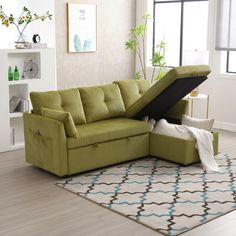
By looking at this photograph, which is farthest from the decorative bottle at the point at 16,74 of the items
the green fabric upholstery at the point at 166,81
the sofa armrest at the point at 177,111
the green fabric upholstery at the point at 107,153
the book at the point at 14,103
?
the sofa armrest at the point at 177,111

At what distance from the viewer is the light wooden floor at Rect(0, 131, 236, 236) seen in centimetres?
368

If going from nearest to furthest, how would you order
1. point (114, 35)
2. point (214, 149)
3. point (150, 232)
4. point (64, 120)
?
point (150, 232), point (64, 120), point (214, 149), point (114, 35)

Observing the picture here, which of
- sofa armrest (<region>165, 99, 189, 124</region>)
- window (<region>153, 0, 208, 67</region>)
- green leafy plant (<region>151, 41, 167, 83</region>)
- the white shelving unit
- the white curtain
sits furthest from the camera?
window (<region>153, 0, 208, 67</region>)

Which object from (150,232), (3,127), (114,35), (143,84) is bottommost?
(150,232)

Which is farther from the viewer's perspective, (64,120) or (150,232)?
(64,120)

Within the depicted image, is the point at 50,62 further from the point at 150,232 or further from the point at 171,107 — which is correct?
the point at 150,232

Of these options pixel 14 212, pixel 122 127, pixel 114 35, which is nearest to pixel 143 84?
pixel 122 127

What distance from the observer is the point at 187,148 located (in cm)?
533

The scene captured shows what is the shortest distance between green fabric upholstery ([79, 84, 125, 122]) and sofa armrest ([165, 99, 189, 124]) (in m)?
0.71

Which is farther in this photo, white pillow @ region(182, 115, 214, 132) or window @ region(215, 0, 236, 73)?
window @ region(215, 0, 236, 73)

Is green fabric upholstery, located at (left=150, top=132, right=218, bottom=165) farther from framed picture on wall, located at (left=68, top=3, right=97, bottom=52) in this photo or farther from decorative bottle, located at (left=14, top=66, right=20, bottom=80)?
framed picture on wall, located at (left=68, top=3, right=97, bottom=52)

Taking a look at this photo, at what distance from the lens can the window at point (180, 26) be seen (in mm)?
7996

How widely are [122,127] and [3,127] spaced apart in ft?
5.43

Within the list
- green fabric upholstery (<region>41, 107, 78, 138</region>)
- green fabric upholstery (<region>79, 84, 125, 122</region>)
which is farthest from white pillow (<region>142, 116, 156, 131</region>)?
green fabric upholstery (<region>41, 107, 78, 138</region>)
